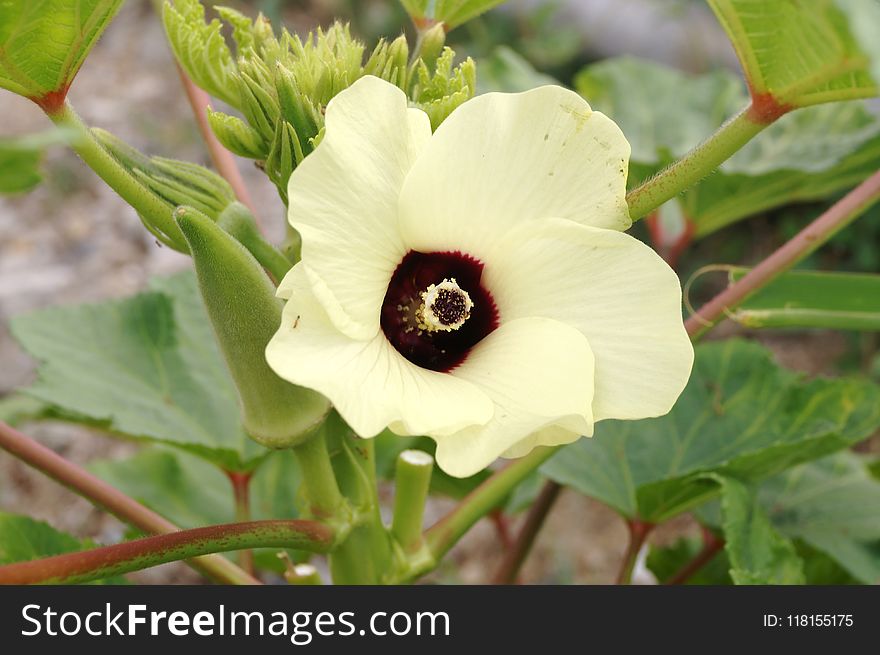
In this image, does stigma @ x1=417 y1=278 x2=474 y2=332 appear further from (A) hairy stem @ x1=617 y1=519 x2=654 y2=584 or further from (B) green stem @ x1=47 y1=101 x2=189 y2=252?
(A) hairy stem @ x1=617 y1=519 x2=654 y2=584

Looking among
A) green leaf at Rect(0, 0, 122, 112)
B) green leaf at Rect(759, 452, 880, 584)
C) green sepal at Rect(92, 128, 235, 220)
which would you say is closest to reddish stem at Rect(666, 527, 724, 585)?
green leaf at Rect(759, 452, 880, 584)

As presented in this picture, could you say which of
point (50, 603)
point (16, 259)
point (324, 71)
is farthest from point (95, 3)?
point (16, 259)

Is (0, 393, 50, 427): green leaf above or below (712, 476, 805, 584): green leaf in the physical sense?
above

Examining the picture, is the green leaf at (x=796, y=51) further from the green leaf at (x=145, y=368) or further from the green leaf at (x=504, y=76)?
the green leaf at (x=504, y=76)

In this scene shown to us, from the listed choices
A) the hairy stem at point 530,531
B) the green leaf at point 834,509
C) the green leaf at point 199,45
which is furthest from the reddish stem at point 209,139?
the green leaf at point 834,509

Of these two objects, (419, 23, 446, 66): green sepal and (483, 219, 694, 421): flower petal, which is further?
(419, 23, 446, 66): green sepal

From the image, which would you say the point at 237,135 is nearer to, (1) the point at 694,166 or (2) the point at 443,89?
(2) the point at 443,89
